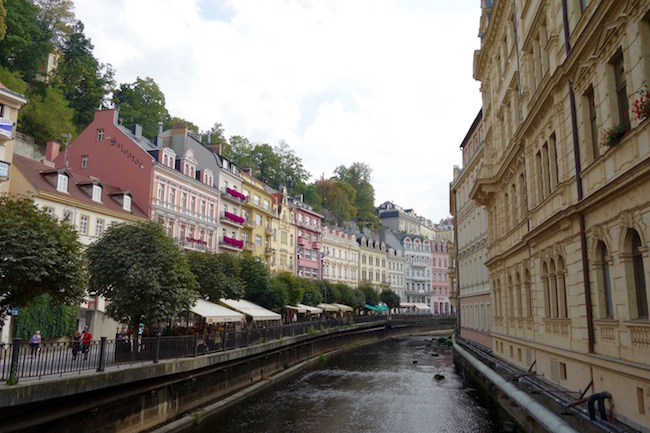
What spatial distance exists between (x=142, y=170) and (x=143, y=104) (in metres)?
31.3

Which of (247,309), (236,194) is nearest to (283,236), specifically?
(236,194)

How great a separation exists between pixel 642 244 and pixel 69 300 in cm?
1564

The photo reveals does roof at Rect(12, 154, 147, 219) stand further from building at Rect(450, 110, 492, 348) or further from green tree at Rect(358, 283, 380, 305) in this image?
green tree at Rect(358, 283, 380, 305)

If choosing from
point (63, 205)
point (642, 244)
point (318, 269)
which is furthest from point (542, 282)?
point (318, 269)

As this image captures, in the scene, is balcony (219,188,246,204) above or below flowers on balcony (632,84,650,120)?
above

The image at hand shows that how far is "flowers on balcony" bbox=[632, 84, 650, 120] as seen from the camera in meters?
10.1

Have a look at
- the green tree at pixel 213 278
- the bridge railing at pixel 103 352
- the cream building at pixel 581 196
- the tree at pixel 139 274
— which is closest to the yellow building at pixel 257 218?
the green tree at pixel 213 278

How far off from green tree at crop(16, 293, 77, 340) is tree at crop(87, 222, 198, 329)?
6995mm

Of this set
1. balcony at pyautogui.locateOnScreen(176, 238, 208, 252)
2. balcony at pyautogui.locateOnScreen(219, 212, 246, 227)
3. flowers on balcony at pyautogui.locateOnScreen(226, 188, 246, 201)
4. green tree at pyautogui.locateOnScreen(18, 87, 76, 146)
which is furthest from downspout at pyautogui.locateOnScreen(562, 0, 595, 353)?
green tree at pyautogui.locateOnScreen(18, 87, 76, 146)

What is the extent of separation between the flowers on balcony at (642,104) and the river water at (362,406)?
14.1m

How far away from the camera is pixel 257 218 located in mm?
64438

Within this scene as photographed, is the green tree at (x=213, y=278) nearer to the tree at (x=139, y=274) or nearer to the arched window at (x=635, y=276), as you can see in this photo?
the tree at (x=139, y=274)

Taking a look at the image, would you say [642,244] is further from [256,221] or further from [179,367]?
[256,221]

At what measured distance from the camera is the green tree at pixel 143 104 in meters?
68.2
